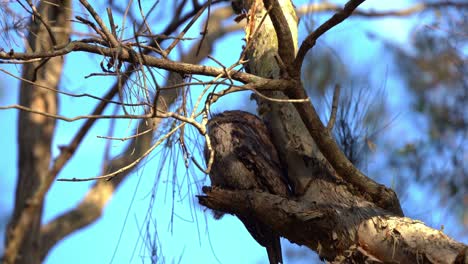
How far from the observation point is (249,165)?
2193 millimetres

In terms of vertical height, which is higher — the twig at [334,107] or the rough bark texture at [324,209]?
the twig at [334,107]

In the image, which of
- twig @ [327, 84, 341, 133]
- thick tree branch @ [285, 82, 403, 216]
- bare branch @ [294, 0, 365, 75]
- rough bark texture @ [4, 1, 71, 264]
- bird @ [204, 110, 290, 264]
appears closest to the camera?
bare branch @ [294, 0, 365, 75]

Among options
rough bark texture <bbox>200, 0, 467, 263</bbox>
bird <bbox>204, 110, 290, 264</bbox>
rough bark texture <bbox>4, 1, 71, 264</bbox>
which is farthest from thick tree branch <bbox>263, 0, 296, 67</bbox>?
rough bark texture <bbox>4, 1, 71, 264</bbox>

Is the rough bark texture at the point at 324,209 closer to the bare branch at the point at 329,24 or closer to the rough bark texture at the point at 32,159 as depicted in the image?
the bare branch at the point at 329,24

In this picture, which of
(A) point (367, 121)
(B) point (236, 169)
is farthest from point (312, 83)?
(B) point (236, 169)

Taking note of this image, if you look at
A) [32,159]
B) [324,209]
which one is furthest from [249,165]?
[32,159]

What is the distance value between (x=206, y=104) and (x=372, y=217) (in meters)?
0.60

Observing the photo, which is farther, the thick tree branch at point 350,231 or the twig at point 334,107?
the twig at point 334,107

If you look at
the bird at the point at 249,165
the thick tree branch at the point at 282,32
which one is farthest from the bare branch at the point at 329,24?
the bird at the point at 249,165

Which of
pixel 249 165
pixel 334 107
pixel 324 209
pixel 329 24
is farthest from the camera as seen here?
pixel 334 107

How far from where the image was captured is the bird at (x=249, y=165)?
2.16 m

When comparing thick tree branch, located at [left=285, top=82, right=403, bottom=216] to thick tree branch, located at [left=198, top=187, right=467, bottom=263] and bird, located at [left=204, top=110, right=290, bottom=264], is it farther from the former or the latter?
bird, located at [left=204, top=110, right=290, bottom=264]

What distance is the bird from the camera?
2164mm

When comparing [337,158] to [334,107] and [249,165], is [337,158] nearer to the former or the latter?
[249,165]
